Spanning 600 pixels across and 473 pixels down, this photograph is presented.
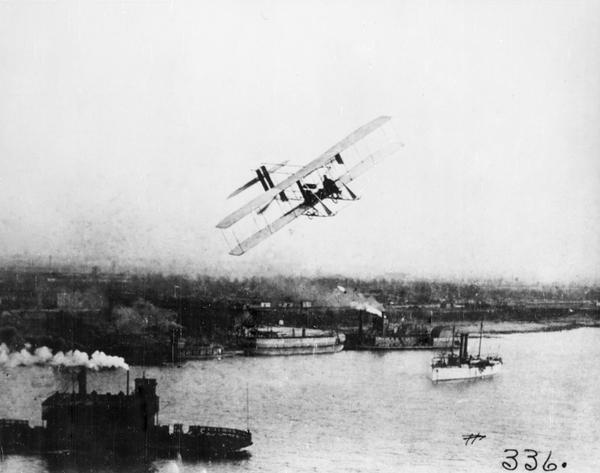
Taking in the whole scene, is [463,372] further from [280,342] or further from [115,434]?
[115,434]

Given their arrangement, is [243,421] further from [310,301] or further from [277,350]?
[310,301]

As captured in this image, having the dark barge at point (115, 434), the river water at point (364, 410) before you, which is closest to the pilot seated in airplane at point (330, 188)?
the river water at point (364, 410)

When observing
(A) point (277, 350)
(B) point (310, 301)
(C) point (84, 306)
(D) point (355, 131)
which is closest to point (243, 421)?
(A) point (277, 350)

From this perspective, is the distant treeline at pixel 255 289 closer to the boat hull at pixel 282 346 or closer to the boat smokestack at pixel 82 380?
the boat hull at pixel 282 346

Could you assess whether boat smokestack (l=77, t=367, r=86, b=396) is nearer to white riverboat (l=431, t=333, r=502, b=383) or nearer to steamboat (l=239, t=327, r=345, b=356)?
steamboat (l=239, t=327, r=345, b=356)

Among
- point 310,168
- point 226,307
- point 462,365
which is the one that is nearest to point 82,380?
point 226,307


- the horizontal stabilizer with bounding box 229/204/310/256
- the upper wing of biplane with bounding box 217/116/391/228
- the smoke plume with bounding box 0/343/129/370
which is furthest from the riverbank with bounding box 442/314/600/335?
the smoke plume with bounding box 0/343/129/370

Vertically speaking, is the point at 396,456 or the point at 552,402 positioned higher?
the point at 552,402
